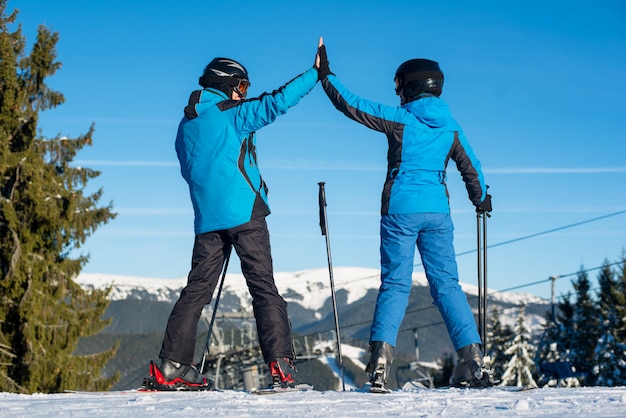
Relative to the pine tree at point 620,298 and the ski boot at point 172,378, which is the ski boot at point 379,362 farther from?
the pine tree at point 620,298

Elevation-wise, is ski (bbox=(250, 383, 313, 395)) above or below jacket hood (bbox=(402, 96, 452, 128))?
below

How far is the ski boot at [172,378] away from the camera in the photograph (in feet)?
17.1

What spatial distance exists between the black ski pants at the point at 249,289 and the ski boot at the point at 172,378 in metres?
0.05

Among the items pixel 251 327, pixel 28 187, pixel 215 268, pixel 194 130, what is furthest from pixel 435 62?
pixel 251 327

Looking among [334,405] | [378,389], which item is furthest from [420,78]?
[334,405]

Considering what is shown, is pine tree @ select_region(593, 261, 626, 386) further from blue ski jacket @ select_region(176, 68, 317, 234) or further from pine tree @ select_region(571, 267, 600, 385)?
blue ski jacket @ select_region(176, 68, 317, 234)

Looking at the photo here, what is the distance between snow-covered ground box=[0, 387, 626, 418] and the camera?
3.38m

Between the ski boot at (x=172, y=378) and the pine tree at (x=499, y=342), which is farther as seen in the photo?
the pine tree at (x=499, y=342)

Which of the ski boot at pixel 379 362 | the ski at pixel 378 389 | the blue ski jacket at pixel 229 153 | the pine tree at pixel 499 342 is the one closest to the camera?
the ski at pixel 378 389

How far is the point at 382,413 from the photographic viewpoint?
3.40 m

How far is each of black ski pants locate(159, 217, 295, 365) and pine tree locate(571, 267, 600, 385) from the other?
4473 centimetres

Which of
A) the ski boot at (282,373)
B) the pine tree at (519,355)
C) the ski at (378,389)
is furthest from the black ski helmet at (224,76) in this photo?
the pine tree at (519,355)

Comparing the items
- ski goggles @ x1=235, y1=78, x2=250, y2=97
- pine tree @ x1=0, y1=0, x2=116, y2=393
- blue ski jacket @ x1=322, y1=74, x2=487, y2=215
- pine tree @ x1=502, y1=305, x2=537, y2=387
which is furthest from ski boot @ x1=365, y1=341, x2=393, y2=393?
pine tree @ x1=502, y1=305, x2=537, y2=387

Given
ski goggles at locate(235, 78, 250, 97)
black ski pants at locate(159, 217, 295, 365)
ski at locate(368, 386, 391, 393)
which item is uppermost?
ski goggles at locate(235, 78, 250, 97)
